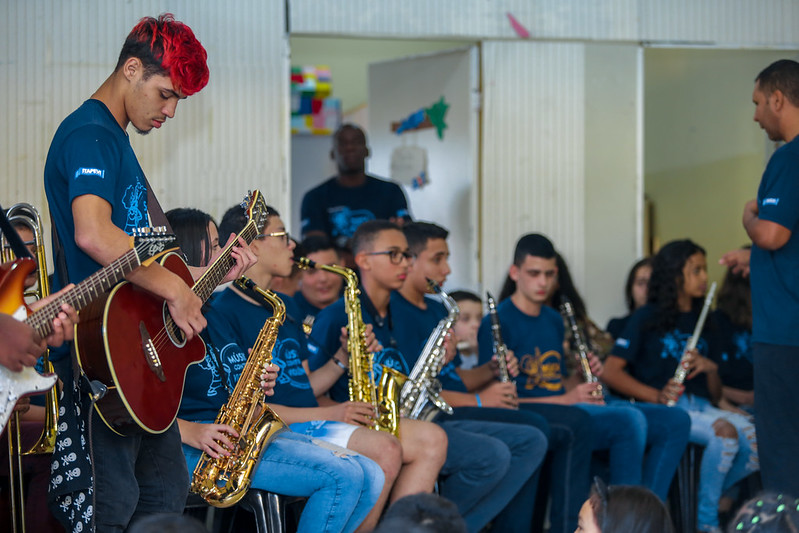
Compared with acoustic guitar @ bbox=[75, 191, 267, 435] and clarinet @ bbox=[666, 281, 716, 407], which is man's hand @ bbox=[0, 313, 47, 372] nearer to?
acoustic guitar @ bbox=[75, 191, 267, 435]

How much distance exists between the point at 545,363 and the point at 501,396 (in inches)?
16.0

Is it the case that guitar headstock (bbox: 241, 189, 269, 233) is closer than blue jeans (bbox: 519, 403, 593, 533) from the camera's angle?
Yes

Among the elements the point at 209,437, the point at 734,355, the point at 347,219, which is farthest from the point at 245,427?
the point at 734,355

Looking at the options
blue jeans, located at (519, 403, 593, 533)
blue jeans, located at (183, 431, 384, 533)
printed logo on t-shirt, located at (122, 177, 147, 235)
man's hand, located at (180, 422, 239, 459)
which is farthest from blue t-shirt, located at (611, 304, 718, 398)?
printed logo on t-shirt, located at (122, 177, 147, 235)

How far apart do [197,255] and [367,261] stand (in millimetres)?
1020

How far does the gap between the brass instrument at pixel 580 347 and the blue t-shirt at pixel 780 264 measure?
1.11 meters

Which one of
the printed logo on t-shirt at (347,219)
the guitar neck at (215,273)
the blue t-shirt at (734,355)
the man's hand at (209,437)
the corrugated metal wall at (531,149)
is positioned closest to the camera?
the guitar neck at (215,273)

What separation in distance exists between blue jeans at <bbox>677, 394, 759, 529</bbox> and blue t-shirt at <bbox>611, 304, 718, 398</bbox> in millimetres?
182

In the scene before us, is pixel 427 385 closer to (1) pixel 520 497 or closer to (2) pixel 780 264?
(1) pixel 520 497

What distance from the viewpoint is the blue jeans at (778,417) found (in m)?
3.09

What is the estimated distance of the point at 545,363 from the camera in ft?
13.9

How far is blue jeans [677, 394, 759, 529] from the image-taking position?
4102mm

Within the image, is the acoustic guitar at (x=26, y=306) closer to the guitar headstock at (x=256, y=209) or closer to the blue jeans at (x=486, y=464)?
the guitar headstock at (x=256, y=209)

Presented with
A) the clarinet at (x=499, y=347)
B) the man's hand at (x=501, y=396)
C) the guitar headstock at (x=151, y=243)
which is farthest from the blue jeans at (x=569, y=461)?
the guitar headstock at (x=151, y=243)
